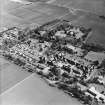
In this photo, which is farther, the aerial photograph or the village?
the village

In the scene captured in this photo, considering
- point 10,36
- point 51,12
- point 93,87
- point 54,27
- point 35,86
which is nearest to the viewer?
point 93,87

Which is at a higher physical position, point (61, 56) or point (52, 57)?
point (61, 56)

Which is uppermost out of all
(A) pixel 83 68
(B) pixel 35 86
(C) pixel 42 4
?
(C) pixel 42 4

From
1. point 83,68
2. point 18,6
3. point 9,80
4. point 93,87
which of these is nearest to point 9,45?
point 9,80

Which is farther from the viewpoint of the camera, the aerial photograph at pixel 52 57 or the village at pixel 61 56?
the village at pixel 61 56

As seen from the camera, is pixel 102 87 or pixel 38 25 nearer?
pixel 102 87

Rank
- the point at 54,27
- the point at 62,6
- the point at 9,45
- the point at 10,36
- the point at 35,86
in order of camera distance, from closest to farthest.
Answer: the point at 35,86 → the point at 9,45 → the point at 10,36 → the point at 54,27 → the point at 62,6

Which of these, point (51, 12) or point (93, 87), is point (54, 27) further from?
point (93, 87)

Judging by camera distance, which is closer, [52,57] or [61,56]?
[61,56]
